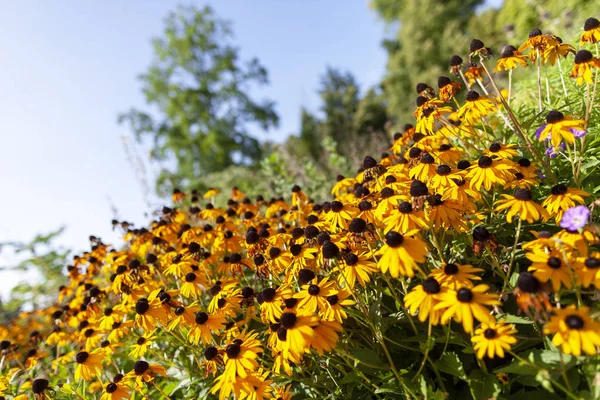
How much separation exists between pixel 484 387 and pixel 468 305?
511 millimetres

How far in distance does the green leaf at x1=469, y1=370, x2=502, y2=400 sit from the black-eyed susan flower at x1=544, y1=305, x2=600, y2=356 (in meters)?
0.44

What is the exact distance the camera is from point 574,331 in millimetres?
1162

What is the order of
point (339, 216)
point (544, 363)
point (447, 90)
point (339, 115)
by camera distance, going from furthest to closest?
point (339, 115) → point (447, 90) → point (339, 216) → point (544, 363)

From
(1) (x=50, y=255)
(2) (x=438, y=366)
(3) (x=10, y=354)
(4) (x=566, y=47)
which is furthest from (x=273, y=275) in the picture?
(1) (x=50, y=255)

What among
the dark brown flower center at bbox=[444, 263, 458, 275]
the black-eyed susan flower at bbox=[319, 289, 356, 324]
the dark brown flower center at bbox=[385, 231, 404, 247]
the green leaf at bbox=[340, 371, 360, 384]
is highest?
the dark brown flower center at bbox=[385, 231, 404, 247]

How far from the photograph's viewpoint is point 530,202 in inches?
64.4

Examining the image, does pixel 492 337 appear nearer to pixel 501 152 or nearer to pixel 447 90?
pixel 501 152

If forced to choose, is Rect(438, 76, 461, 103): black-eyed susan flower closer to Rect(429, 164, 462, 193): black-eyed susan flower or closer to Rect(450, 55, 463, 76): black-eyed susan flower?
Rect(450, 55, 463, 76): black-eyed susan flower

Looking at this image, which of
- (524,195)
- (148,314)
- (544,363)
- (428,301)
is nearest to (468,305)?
(428,301)

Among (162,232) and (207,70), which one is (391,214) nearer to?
(162,232)

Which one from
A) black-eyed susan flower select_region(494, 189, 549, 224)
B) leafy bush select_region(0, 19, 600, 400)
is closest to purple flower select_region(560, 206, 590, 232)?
leafy bush select_region(0, 19, 600, 400)

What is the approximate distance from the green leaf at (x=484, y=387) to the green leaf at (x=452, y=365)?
0.05 m

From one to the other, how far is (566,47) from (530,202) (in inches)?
43.7

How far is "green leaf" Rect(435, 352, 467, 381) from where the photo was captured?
5.16 feet
